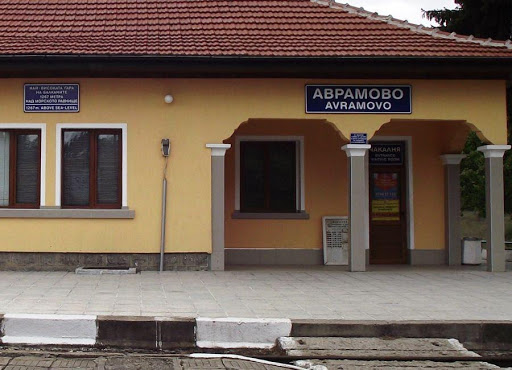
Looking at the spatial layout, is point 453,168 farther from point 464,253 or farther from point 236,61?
point 236,61

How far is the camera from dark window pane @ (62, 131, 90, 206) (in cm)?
1209

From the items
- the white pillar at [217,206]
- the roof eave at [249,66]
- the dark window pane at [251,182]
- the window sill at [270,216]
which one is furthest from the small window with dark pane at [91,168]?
the dark window pane at [251,182]

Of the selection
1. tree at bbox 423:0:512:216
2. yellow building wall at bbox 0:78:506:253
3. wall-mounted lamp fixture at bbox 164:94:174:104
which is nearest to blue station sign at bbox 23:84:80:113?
yellow building wall at bbox 0:78:506:253

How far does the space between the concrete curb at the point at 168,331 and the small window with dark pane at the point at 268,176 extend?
6.57 meters

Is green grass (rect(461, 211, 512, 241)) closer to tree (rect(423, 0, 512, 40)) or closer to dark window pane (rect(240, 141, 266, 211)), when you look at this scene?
tree (rect(423, 0, 512, 40))

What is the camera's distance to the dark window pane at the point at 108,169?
12.1m

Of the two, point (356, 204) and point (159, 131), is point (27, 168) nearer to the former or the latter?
point (159, 131)

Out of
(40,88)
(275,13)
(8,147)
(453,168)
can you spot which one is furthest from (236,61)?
(453,168)

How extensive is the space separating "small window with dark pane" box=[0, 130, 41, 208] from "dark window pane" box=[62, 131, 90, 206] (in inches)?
18.9

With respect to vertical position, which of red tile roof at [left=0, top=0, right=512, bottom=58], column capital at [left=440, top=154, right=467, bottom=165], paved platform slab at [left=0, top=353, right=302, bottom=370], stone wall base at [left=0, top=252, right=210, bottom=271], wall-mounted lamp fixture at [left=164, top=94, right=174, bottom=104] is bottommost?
paved platform slab at [left=0, top=353, right=302, bottom=370]

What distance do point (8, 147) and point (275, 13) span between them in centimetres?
584

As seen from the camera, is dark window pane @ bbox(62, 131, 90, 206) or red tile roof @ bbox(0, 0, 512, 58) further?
dark window pane @ bbox(62, 131, 90, 206)

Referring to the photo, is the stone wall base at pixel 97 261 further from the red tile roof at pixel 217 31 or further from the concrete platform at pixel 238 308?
the red tile roof at pixel 217 31

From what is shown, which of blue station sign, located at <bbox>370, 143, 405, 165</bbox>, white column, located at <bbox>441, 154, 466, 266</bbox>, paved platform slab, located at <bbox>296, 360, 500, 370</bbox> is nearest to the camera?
paved platform slab, located at <bbox>296, 360, 500, 370</bbox>
